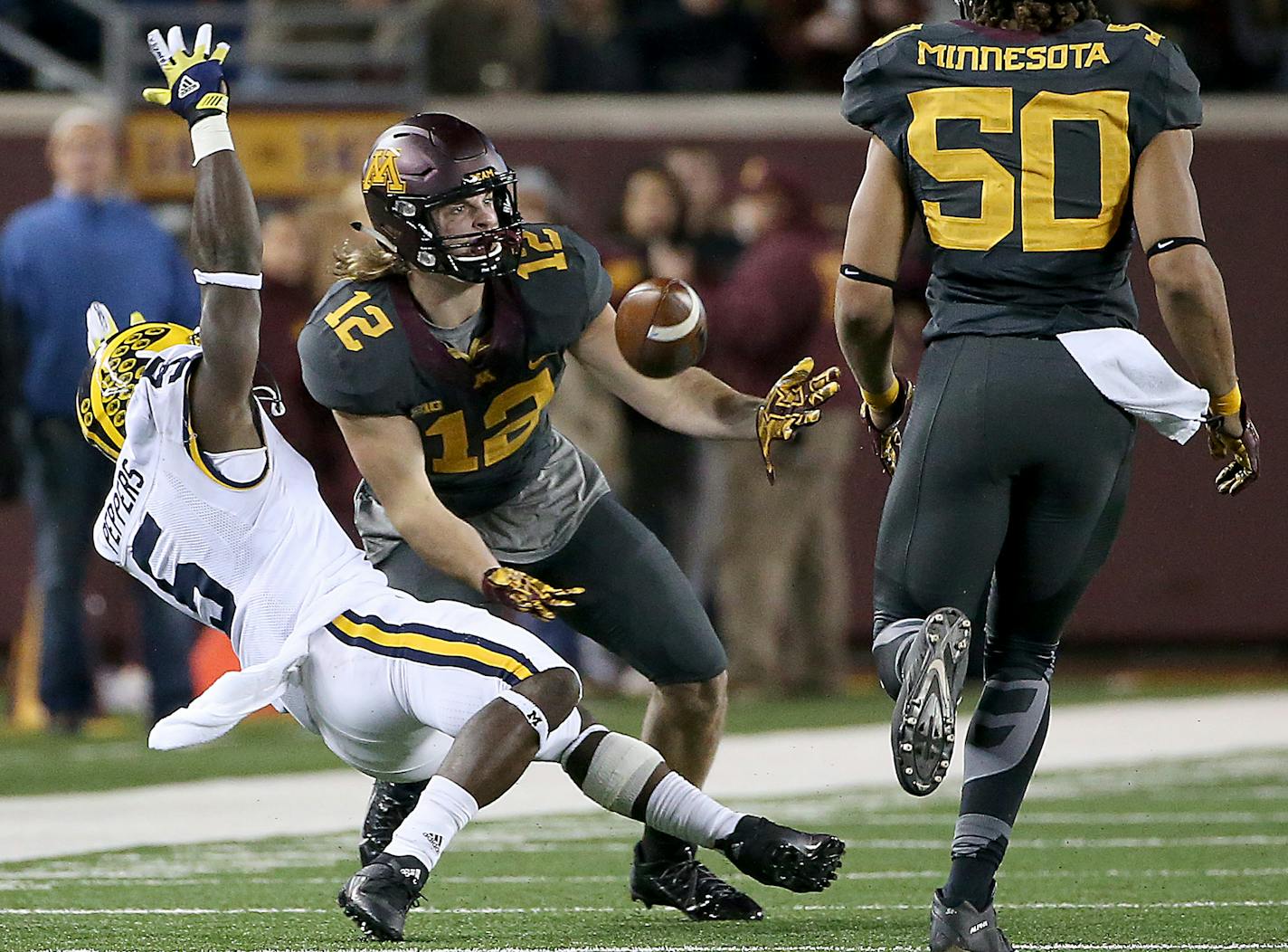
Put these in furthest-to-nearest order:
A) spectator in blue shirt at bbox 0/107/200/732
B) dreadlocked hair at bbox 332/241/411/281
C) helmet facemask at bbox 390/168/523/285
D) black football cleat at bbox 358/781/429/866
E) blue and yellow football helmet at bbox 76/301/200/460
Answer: spectator in blue shirt at bbox 0/107/200/732 → black football cleat at bbox 358/781/429/866 → dreadlocked hair at bbox 332/241/411/281 → helmet facemask at bbox 390/168/523/285 → blue and yellow football helmet at bbox 76/301/200/460

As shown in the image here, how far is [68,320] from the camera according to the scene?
9.05 meters

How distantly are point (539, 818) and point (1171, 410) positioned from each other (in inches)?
122

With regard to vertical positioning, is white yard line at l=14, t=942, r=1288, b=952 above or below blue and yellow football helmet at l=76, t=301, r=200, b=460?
below

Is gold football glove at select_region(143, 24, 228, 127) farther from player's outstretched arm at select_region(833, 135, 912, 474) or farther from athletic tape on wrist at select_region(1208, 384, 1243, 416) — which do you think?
athletic tape on wrist at select_region(1208, 384, 1243, 416)

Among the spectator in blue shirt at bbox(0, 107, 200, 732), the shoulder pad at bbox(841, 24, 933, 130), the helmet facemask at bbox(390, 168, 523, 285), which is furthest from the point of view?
the spectator in blue shirt at bbox(0, 107, 200, 732)

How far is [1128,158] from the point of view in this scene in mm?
4078

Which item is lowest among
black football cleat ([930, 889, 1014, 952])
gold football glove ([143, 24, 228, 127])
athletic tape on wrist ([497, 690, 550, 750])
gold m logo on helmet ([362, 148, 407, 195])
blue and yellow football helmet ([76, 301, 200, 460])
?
black football cleat ([930, 889, 1014, 952])

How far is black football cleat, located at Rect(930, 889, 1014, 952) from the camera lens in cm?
407

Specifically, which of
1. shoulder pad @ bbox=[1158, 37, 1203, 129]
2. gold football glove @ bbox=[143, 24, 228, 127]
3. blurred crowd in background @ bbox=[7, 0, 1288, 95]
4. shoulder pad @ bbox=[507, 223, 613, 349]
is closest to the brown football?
shoulder pad @ bbox=[507, 223, 613, 349]

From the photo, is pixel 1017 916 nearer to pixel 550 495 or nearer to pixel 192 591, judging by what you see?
pixel 550 495

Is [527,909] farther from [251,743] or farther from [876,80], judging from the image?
[251,743]

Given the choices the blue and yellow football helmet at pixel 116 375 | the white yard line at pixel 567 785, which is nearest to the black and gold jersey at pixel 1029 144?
the blue and yellow football helmet at pixel 116 375

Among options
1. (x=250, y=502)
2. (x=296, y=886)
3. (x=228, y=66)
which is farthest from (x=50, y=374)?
(x=250, y=502)

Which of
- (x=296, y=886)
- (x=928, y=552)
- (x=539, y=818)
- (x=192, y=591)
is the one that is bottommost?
(x=539, y=818)
